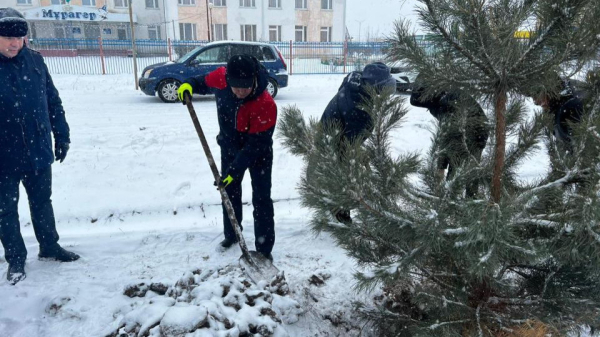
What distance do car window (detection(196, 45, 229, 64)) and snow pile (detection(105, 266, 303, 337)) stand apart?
7.65 m

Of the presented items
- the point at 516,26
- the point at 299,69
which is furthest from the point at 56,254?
the point at 299,69

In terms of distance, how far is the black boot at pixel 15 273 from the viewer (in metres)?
2.72

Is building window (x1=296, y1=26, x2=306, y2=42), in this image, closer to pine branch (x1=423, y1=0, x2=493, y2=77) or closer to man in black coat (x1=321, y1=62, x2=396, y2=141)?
man in black coat (x1=321, y1=62, x2=396, y2=141)

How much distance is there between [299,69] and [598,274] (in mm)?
17086

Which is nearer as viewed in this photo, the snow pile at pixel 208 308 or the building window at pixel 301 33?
the snow pile at pixel 208 308

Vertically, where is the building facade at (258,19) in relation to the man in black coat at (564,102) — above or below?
above

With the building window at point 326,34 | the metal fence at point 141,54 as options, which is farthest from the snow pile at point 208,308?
the building window at point 326,34

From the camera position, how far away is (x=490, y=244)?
1245mm

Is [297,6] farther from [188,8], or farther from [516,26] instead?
[516,26]

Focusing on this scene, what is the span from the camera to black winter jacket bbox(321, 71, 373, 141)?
194cm

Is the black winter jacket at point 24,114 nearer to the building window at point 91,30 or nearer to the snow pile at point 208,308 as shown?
the snow pile at point 208,308

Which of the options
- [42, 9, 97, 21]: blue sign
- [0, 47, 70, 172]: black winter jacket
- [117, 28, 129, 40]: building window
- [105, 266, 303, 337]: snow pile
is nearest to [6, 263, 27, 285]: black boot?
[0, 47, 70, 172]: black winter jacket

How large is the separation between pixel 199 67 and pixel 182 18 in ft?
69.7

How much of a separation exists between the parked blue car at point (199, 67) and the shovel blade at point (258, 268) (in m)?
6.87
